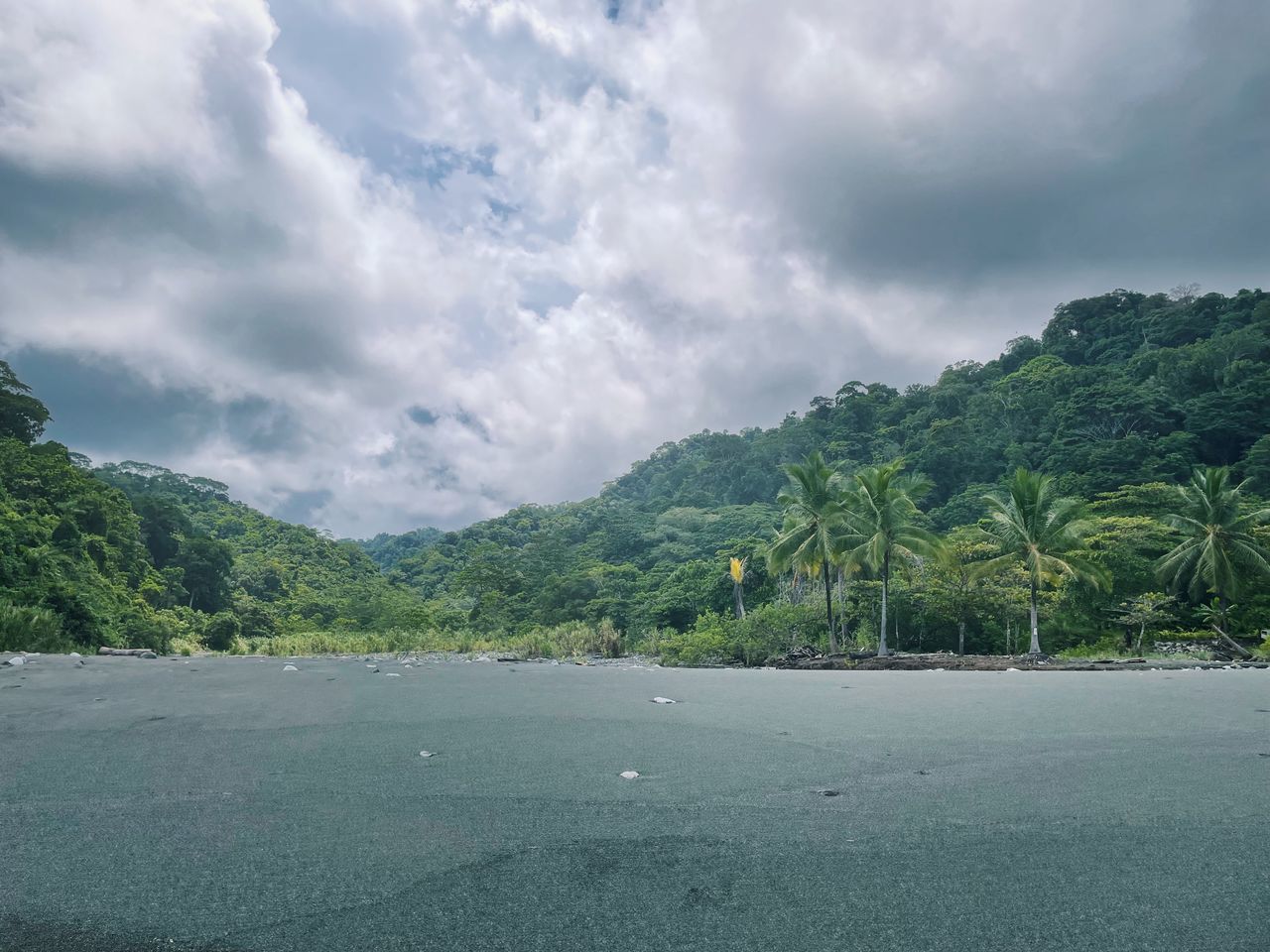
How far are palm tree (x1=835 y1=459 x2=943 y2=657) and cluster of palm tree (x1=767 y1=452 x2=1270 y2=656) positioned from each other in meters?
0.03

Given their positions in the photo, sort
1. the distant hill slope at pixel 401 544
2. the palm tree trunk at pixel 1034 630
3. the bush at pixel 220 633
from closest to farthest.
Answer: the palm tree trunk at pixel 1034 630 → the bush at pixel 220 633 → the distant hill slope at pixel 401 544

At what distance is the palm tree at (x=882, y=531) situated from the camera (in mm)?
23672

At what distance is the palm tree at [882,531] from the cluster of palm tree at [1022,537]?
0.11 ft

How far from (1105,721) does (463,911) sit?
5771 millimetres

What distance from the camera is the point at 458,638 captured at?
3170 cm

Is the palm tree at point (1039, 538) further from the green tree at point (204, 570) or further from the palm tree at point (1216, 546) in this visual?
the green tree at point (204, 570)

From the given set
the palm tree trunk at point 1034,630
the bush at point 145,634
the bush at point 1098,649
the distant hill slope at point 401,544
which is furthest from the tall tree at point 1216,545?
the distant hill slope at point 401,544

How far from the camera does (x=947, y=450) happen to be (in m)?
53.8

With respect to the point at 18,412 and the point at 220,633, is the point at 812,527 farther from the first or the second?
the point at 18,412

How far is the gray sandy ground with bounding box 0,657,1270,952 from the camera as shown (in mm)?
2262

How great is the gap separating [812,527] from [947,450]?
33.2 metres

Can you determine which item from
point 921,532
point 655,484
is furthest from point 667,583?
point 655,484

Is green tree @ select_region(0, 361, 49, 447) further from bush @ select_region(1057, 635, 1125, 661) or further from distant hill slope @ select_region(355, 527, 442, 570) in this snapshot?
distant hill slope @ select_region(355, 527, 442, 570)

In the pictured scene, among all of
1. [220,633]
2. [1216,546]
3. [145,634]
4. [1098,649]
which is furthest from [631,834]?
[220,633]
